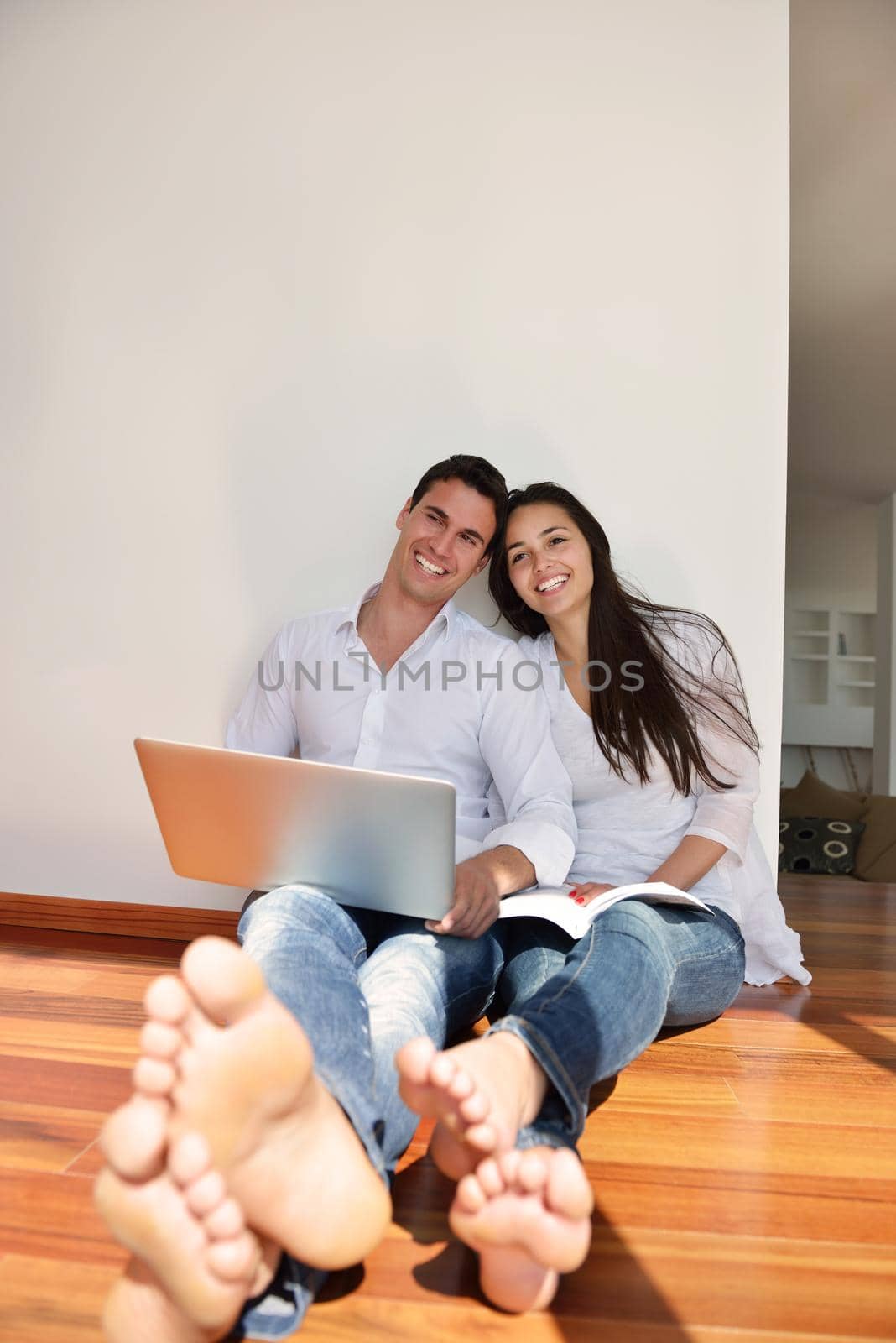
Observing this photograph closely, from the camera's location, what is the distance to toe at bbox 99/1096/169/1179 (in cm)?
70

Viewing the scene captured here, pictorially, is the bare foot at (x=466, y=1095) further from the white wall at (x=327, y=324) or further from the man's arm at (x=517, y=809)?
the white wall at (x=327, y=324)

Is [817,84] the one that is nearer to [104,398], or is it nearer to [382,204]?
[382,204]

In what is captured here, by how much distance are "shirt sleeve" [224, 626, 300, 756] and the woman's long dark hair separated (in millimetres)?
493

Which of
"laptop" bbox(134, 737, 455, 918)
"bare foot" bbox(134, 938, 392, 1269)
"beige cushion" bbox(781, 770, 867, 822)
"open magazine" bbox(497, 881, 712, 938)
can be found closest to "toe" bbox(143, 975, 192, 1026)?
"bare foot" bbox(134, 938, 392, 1269)

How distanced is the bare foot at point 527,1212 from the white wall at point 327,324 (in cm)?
156

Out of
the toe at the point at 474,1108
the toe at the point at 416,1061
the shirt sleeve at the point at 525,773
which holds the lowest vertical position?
the toe at the point at 474,1108

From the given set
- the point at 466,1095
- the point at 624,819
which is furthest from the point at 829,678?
the point at 466,1095

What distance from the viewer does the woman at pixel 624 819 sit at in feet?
3.63

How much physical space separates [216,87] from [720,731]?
207cm

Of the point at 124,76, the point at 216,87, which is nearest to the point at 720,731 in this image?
the point at 216,87

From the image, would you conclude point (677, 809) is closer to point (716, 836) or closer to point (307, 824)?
point (716, 836)

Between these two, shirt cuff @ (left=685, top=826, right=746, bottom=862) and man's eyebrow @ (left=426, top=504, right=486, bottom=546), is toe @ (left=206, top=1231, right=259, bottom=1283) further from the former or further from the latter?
man's eyebrow @ (left=426, top=504, right=486, bottom=546)

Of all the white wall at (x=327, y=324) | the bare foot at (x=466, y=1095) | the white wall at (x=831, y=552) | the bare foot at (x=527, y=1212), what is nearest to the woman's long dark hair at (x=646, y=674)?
the white wall at (x=327, y=324)

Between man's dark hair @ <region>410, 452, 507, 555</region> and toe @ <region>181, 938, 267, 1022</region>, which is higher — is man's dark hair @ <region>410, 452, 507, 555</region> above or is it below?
above
